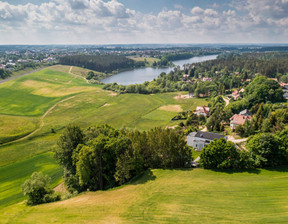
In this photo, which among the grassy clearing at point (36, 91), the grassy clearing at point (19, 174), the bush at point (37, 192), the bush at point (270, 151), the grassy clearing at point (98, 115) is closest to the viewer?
the bush at point (37, 192)

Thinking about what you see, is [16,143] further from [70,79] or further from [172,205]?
[70,79]

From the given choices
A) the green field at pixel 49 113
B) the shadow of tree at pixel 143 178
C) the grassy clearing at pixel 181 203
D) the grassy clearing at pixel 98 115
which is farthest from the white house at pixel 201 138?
the green field at pixel 49 113

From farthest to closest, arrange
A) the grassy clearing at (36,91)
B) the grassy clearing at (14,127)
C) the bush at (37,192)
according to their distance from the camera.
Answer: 1. the grassy clearing at (36,91)
2. the grassy clearing at (14,127)
3. the bush at (37,192)

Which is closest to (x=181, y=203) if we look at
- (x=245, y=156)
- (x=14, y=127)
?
(x=245, y=156)

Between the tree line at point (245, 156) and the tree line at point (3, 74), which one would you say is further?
the tree line at point (3, 74)

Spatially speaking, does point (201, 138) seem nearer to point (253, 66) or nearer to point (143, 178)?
point (143, 178)

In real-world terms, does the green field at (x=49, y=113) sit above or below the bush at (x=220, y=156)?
below

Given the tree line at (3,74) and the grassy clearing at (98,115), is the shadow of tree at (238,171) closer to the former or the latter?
the grassy clearing at (98,115)

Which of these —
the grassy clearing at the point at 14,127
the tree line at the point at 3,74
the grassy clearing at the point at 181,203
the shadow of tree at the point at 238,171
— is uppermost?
the tree line at the point at 3,74
